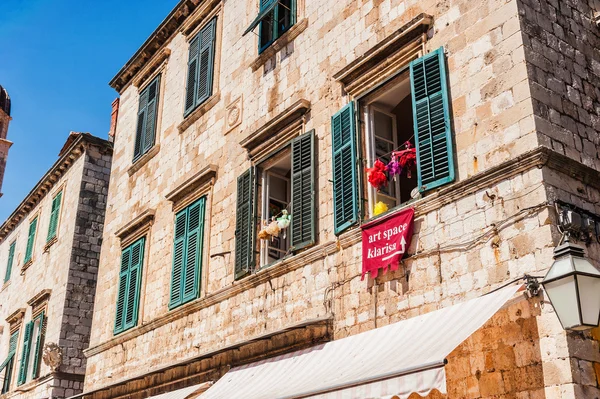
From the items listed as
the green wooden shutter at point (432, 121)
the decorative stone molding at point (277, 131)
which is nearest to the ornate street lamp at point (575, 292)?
the green wooden shutter at point (432, 121)

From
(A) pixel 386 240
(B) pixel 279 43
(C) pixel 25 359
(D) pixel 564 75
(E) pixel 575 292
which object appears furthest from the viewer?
(C) pixel 25 359

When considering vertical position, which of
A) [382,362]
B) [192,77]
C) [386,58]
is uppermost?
[192,77]

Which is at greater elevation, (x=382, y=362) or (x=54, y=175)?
(x=54, y=175)

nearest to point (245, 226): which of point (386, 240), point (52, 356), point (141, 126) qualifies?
point (386, 240)

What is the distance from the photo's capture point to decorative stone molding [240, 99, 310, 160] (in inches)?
398

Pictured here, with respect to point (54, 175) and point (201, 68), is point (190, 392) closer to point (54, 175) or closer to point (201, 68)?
point (201, 68)

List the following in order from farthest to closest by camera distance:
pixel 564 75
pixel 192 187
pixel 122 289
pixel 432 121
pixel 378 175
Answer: pixel 122 289
pixel 192 187
pixel 378 175
pixel 432 121
pixel 564 75

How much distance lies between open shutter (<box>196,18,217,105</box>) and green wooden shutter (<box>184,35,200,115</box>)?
142mm

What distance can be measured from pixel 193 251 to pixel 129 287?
251cm

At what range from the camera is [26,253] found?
21438 millimetres

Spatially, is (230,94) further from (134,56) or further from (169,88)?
(134,56)

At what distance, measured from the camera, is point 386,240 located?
26.1ft

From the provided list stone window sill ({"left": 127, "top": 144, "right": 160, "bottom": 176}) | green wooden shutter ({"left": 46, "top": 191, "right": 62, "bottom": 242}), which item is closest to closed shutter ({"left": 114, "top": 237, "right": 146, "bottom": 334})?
stone window sill ({"left": 127, "top": 144, "right": 160, "bottom": 176})

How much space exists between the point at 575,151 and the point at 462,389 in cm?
262
